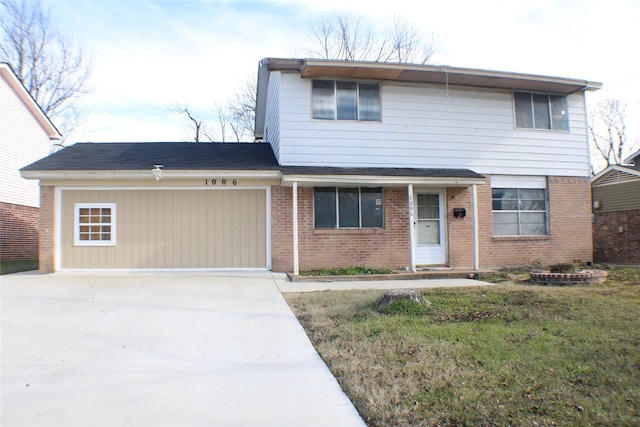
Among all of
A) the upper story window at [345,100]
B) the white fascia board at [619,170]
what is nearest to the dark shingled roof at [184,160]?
the upper story window at [345,100]

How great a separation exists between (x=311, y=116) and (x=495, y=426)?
9.45m

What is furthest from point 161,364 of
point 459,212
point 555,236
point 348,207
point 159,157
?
point 555,236

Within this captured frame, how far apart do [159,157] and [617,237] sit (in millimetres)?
16573

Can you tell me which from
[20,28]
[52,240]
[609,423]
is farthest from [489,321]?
[20,28]

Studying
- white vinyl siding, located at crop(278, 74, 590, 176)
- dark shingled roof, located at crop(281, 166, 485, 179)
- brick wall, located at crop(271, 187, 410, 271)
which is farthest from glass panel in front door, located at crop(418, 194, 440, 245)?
white vinyl siding, located at crop(278, 74, 590, 176)

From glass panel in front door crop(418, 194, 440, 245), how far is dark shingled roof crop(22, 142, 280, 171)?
170 inches

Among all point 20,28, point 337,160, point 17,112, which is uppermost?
point 20,28

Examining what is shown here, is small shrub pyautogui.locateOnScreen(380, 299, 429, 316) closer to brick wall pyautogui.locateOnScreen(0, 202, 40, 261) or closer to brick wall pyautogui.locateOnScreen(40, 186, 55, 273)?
brick wall pyautogui.locateOnScreen(40, 186, 55, 273)

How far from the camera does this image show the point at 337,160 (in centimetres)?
1133

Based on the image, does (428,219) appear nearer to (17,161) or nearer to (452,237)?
(452,237)

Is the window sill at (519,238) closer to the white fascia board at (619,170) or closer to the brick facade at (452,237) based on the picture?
the brick facade at (452,237)

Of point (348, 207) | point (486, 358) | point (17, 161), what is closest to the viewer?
point (486, 358)

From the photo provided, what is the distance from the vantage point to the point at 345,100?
11.5m

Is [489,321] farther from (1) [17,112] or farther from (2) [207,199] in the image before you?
(1) [17,112]
